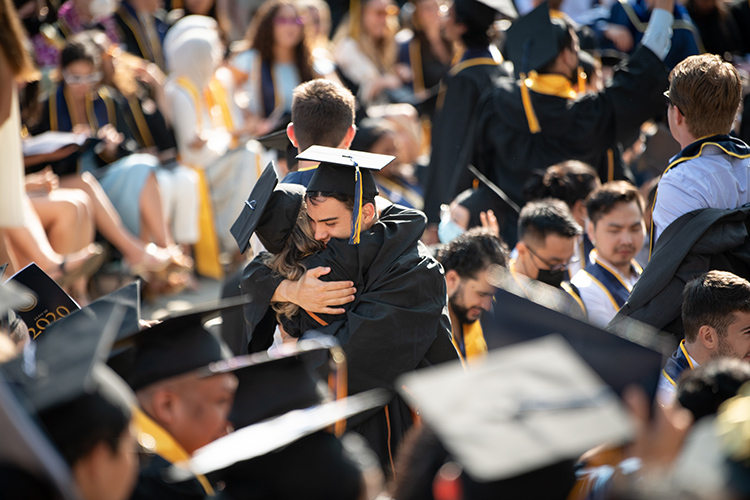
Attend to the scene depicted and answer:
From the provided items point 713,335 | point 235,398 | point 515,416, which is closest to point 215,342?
point 235,398

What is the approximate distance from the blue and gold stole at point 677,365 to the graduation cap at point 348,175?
3.99ft

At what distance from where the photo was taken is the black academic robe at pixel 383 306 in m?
2.78

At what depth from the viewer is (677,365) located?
287cm

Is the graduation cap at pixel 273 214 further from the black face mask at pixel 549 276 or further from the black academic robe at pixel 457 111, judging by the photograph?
the black academic robe at pixel 457 111

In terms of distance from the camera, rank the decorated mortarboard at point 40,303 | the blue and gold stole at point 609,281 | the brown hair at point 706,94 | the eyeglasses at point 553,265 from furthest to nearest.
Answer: the eyeglasses at point 553,265
the blue and gold stole at point 609,281
the brown hair at point 706,94
the decorated mortarboard at point 40,303

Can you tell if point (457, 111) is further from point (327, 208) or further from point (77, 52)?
point (77, 52)

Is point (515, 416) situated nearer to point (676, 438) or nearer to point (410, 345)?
point (676, 438)

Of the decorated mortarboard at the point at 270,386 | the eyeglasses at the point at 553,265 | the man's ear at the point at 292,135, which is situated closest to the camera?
the decorated mortarboard at the point at 270,386

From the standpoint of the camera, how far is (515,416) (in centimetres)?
153

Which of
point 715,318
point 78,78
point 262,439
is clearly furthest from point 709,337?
point 78,78

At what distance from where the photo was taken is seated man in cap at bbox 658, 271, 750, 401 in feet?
9.00

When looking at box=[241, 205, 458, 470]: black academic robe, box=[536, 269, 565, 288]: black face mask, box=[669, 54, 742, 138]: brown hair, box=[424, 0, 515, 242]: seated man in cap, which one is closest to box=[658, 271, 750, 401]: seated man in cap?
box=[669, 54, 742, 138]: brown hair

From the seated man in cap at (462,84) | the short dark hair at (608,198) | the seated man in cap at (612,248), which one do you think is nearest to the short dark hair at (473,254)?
the seated man in cap at (612,248)

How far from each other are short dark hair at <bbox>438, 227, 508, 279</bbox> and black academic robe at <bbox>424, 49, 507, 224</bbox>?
164cm
